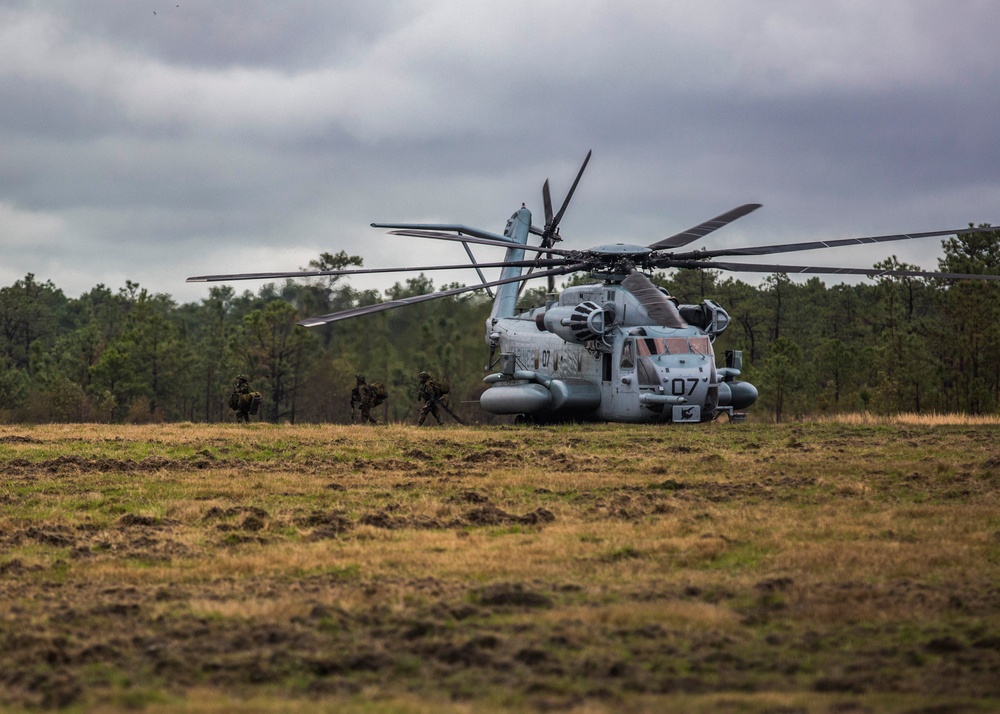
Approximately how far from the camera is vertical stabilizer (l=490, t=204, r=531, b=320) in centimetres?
3669

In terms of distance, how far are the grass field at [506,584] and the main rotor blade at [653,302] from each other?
6.74m

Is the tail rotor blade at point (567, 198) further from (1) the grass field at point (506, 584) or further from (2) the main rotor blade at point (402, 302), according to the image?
(1) the grass field at point (506, 584)

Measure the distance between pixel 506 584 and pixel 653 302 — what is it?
17.6 meters

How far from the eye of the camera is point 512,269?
38.0m

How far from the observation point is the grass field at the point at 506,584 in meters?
7.53

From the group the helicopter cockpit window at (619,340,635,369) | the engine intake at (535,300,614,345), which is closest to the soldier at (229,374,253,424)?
the engine intake at (535,300,614,345)

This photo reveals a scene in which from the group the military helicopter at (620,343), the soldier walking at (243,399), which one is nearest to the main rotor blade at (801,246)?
the military helicopter at (620,343)

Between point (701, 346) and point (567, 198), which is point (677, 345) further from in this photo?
point (567, 198)

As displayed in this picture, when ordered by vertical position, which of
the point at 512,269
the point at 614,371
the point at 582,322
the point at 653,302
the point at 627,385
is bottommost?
the point at 627,385

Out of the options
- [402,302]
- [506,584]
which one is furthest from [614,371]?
[506,584]

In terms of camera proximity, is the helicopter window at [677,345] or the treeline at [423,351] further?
the treeline at [423,351]

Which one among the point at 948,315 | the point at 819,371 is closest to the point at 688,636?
the point at 948,315

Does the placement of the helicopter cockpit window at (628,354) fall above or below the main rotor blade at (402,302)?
below

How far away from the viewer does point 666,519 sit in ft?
47.3
